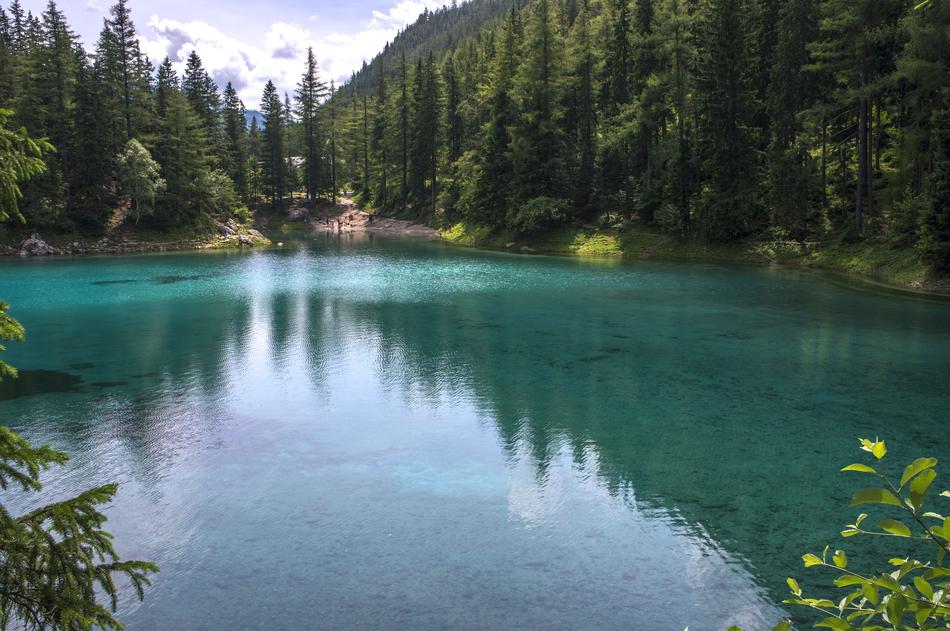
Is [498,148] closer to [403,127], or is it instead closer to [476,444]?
[403,127]

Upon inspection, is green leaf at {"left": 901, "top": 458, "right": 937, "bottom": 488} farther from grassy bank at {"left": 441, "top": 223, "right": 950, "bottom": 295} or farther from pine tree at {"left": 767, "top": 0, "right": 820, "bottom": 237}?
pine tree at {"left": 767, "top": 0, "right": 820, "bottom": 237}

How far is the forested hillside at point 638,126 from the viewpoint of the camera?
1353 inches

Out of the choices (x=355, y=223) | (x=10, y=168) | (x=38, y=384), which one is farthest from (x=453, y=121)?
(x=10, y=168)

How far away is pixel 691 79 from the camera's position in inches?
1789

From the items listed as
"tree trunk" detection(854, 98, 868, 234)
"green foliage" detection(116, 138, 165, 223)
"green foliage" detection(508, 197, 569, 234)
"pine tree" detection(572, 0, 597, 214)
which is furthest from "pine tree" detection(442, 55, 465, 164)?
"tree trunk" detection(854, 98, 868, 234)

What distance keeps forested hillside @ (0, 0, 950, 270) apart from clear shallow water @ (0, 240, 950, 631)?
1418cm

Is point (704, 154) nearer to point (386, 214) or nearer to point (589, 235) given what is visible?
point (589, 235)

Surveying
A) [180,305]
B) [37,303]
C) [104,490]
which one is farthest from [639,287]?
[104,490]

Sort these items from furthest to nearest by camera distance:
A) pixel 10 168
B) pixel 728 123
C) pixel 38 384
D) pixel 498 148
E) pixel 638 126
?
pixel 498 148
pixel 638 126
pixel 728 123
pixel 38 384
pixel 10 168

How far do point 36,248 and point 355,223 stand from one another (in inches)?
1703

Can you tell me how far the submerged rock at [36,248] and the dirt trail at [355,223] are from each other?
35623mm

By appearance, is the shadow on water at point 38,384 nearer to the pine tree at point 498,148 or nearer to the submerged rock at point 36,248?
the submerged rock at point 36,248

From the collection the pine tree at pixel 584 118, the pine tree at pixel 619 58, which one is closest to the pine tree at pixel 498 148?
the pine tree at pixel 584 118

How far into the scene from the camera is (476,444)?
12.1 meters
